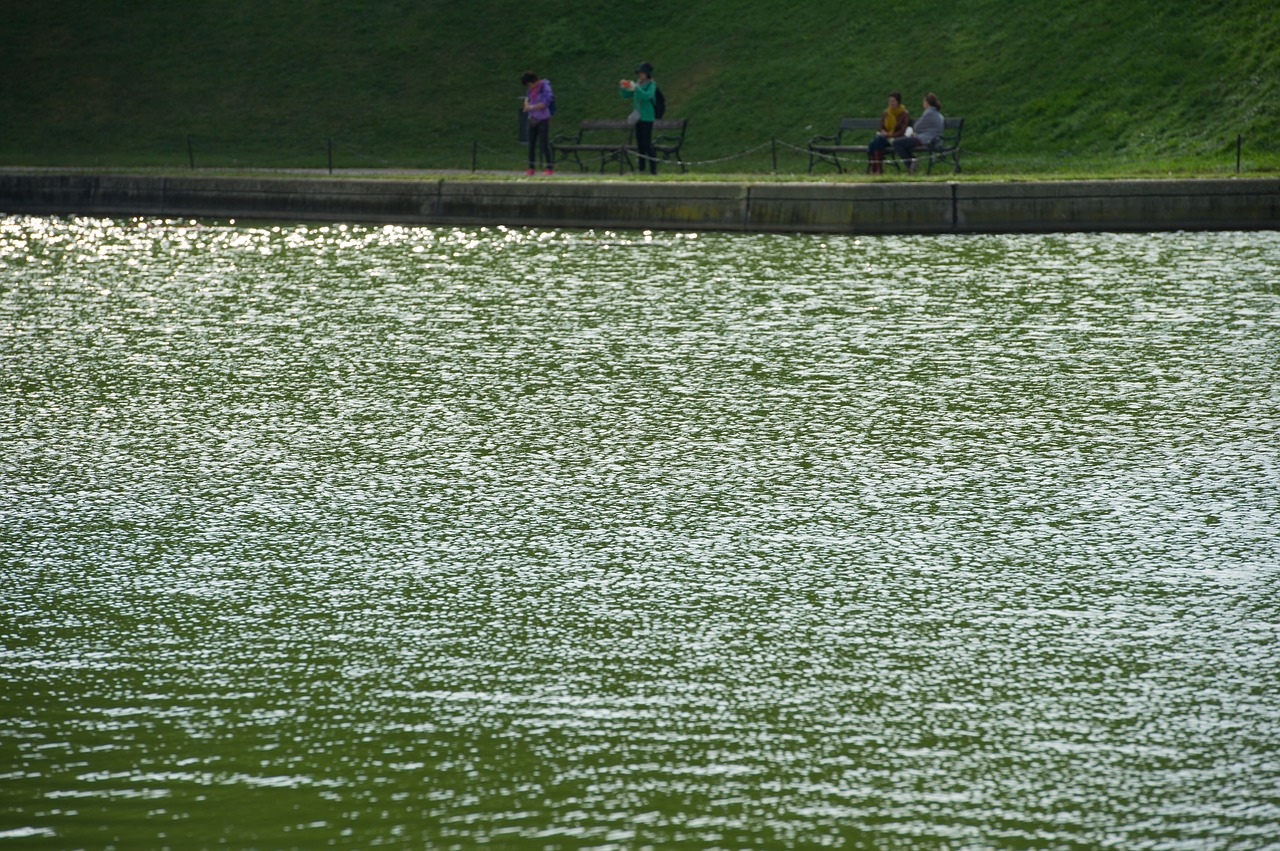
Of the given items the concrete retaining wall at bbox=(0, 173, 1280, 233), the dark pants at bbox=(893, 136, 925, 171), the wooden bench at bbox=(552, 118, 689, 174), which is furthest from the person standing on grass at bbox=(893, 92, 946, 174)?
the concrete retaining wall at bbox=(0, 173, 1280, 233)

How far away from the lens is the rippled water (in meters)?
4.68

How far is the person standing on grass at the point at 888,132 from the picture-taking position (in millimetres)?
22406

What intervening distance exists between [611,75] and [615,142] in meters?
4.44

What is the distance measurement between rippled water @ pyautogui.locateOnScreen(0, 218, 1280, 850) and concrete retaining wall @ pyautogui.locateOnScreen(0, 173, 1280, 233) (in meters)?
4.59

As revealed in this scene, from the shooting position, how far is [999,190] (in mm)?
17875

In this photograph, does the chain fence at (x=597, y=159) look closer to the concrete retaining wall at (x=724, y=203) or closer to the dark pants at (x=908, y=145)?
the dark pants at (x=908, y=145)

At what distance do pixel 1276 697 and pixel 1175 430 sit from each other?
12.8 feet

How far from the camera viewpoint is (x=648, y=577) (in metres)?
6.68

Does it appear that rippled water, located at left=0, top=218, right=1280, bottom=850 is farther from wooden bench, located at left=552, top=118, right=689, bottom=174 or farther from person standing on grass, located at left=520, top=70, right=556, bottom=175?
wooden bench, located at left=552, top=118, right=689, bottom=174

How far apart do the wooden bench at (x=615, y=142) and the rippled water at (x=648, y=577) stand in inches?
431

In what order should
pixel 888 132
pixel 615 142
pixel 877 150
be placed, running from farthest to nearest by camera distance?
pixel 615 142 < pixel 888 132 < pixel 877 150

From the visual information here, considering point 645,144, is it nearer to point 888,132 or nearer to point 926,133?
point 888,132

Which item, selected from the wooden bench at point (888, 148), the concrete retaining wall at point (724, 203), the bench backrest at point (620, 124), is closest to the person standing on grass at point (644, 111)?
the bench backrest at point (620, 124)

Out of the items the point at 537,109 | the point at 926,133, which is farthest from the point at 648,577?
the point at 537,109
